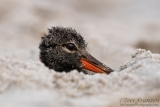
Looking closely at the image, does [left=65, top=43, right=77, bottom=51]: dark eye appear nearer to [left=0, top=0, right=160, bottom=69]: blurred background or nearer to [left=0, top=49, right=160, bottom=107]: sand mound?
[left=0, top=49, right=160, bottom=107]: sand mound

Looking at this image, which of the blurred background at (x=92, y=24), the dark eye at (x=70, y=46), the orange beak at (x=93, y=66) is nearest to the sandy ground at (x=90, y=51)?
the blurred background at (x=92, y=24)

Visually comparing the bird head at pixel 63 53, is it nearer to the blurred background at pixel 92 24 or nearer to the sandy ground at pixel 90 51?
the sandy ground at pixel 90 51

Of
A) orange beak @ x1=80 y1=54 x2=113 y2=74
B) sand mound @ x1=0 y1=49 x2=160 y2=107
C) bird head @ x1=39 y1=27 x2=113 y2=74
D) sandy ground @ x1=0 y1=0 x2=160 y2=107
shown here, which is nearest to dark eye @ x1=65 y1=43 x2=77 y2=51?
bird head @ x1=39 y1=27 x2=113 y2=74

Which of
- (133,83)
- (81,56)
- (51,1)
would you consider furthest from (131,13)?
(133,83)

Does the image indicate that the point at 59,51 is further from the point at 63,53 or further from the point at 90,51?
the point at 90,51

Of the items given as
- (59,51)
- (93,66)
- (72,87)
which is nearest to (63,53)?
(59,51)

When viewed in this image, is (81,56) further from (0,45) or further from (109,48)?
(0,45)
